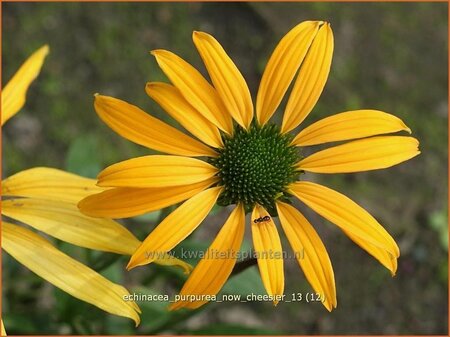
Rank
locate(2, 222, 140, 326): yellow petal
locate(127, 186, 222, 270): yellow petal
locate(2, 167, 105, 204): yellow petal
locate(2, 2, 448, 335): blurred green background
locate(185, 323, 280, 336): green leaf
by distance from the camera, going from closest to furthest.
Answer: locate(127, 186, 222, 270): yellow petal, locate(2, 222, 140, 326): yellow petal, locate(2, 167, 105, 204): yellow petal, locate(185, 323, 280, 336): green leaf, locate(2, 2, 448, 335): blurred green background

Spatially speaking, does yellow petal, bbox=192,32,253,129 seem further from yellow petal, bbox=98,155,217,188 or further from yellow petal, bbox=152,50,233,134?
yellow petal, bbox=98,155,217,188

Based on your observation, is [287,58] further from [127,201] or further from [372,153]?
[127,201]

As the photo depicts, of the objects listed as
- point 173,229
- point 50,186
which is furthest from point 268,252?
point 50,186

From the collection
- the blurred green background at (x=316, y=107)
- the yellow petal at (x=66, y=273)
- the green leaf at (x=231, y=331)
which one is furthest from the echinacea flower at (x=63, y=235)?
the blurred green background at (x=316, y=107)

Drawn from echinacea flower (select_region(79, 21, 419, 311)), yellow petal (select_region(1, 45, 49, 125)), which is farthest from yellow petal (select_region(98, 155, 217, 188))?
yellow petal (select_region(1, 45, 49, 125))

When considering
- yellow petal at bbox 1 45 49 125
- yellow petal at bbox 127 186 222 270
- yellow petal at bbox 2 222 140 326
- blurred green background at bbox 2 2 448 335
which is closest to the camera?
yellow petal at bbox 127 186 222 270

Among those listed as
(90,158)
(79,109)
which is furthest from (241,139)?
(79,109)

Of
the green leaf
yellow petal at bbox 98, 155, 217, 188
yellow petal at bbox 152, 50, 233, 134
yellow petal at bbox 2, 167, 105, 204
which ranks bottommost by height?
the green leaf

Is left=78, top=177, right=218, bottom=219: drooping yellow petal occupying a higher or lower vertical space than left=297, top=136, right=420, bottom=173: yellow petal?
lower
